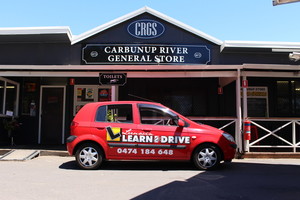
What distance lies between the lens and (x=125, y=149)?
283 inches

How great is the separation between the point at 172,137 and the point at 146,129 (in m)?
0.66

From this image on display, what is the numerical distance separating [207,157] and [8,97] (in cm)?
804

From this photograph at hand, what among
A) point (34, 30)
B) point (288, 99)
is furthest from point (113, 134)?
point (288, 99)

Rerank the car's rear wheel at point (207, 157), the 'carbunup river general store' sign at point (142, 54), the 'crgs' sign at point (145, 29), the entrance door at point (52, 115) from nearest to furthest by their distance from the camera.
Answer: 1. the car's rear wheel at point (207, 157)
2. the 'carbunup river general store' sign at point (142, 54)
3. the 'crgs' sign at point (145, 29)
4. the entrance door at point (52, 115)

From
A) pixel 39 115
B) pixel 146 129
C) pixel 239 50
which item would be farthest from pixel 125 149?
pixel 239 50

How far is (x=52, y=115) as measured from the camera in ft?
38.9

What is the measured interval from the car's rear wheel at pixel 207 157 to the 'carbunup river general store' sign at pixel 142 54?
503 centimetres

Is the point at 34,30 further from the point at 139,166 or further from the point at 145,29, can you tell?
the point at 139,166

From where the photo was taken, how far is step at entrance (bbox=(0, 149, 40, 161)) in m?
8.58

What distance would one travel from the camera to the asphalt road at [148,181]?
507cm

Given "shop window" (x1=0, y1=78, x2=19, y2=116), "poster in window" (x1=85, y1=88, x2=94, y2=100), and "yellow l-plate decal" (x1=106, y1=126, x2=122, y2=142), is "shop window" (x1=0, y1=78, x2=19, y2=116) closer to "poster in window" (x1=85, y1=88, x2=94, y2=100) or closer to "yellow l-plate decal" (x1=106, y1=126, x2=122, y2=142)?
"poster in window" (x1=85, y1=88, x2=94, y2=100)

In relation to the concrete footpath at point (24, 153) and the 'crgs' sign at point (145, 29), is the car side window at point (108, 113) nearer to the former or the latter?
the concrete footpath at point (24, 153)

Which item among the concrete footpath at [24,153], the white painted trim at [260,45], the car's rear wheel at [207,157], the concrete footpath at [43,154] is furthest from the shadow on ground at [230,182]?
the white painted trim at [260,45]

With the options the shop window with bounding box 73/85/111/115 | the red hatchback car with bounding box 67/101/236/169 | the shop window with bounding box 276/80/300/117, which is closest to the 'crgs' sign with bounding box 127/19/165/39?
the shop window with bounding box 73/85/111/115
